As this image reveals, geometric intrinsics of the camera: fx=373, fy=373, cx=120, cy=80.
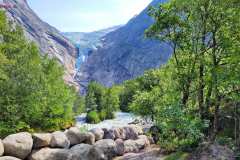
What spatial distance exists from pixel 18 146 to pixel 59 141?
9.16 ft

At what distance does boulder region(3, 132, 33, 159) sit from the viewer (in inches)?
799

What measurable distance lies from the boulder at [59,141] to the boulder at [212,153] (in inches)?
357

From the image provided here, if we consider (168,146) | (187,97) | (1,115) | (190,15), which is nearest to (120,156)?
(168,146)

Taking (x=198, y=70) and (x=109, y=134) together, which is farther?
(x=109, y=134)

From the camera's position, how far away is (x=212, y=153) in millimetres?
15758

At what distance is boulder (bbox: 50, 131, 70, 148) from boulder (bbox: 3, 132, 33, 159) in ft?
5.50

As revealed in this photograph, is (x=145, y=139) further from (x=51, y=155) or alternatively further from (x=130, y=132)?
(x=51, y=155)

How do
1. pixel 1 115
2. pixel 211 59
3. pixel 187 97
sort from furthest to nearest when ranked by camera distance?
pixel 1 115 → pixel 187 97 → pixel 211 59

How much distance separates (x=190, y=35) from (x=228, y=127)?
217 inches

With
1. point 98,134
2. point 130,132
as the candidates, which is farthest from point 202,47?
point 130,132

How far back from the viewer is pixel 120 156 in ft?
72.7

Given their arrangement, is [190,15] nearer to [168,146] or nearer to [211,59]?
[211,59]

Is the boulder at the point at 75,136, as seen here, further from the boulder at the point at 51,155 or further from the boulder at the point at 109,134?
the boulder at the point at 51,155

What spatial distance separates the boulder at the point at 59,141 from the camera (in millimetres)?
22281
